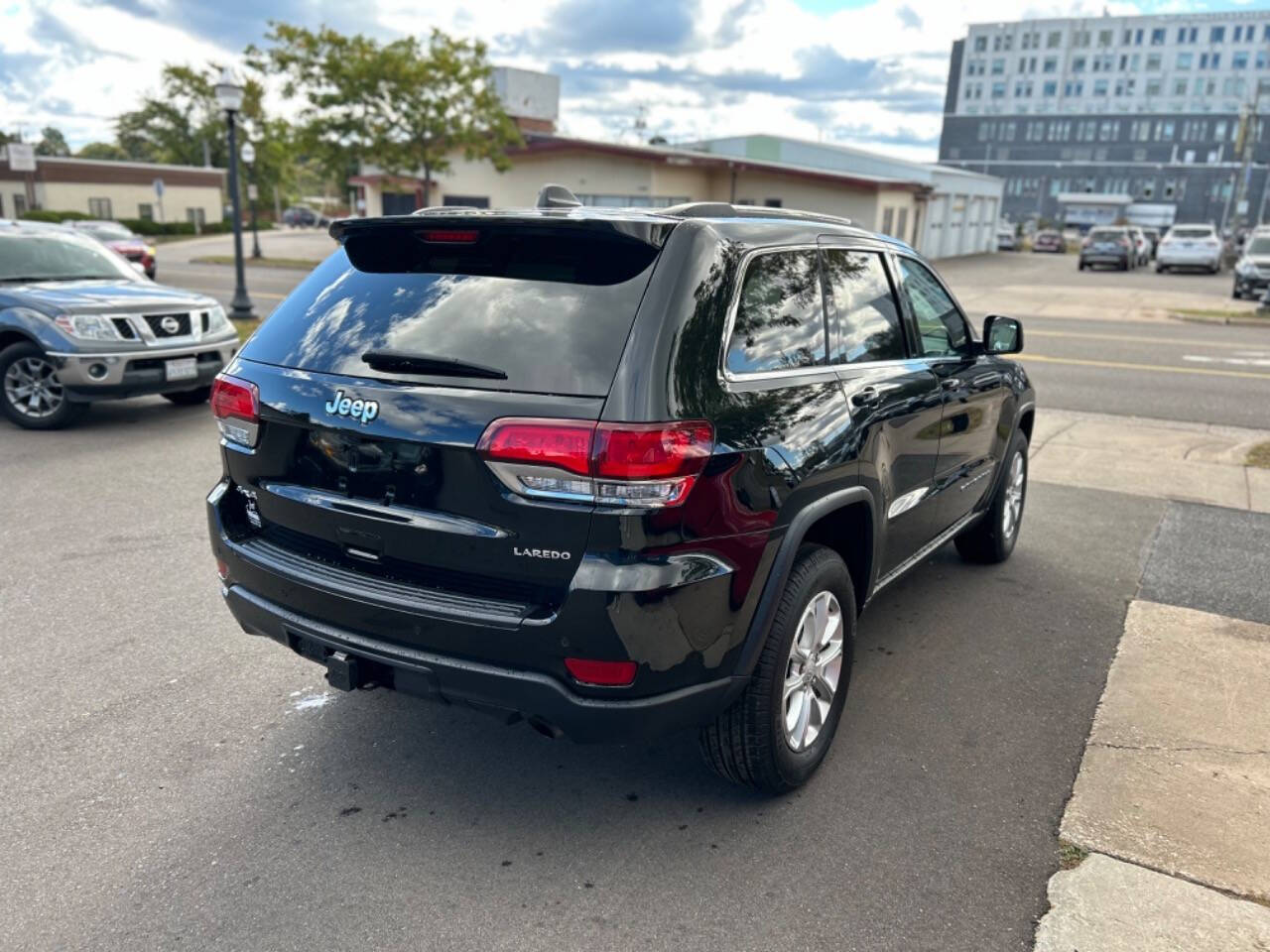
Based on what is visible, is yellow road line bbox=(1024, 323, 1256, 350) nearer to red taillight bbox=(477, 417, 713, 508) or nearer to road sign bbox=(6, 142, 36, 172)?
red taillight bbox=(477, 417, 713, 508)

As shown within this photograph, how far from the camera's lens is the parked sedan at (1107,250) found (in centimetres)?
3966

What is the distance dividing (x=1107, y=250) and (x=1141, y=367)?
28806 mm

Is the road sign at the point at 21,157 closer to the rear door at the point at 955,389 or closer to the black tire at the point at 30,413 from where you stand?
the black tire at the point at 30,413

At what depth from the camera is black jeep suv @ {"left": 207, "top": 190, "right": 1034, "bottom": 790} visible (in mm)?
2705

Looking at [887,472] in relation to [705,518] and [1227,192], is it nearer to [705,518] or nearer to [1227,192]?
[705,518]

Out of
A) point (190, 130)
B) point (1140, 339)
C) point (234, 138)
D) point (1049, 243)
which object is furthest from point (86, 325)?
point (190, 130)

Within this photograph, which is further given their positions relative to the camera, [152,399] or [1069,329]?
[1069,329]

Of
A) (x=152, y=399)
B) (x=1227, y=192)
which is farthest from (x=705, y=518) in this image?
(x=1227, y=192)

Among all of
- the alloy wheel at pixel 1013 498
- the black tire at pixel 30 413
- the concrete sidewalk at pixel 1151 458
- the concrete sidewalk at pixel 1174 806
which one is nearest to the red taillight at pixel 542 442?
the concrete sidewalk at pixel 1174 806

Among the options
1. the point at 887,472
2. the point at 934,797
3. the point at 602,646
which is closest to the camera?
the point at 602,646

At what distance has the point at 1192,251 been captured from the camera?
36.7 metres

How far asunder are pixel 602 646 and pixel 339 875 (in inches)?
41.2

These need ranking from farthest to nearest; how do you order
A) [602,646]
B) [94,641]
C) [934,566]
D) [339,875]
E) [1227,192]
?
[1227,192], [934,566], [94,641], [339,875], [602,646]

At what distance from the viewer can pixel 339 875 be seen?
2.88 metres
